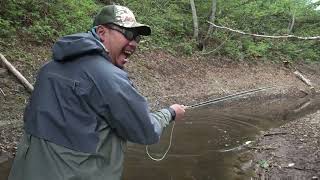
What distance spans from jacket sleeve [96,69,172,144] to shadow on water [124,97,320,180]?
5.00 m

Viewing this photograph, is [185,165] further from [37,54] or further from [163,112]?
[37,54]

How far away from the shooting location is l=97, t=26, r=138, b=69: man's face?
2510 mm

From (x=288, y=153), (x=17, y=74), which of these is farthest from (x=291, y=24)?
(x=17, y=74)

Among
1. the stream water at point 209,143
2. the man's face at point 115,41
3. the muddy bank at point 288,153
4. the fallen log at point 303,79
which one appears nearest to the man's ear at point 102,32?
the man's face at point 115,41

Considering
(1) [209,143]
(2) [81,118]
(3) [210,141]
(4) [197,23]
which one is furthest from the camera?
(4) [197,23]

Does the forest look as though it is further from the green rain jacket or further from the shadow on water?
the green rain jacket

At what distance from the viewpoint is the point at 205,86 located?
645 inches

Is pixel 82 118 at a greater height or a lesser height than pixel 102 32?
lesser

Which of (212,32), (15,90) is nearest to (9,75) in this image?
(15,90)

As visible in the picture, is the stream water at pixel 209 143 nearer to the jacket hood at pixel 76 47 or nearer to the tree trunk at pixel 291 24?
the jacket hood at pixel 76 47

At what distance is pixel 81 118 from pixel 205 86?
14240 mm

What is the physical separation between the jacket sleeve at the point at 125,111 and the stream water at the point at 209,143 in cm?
499

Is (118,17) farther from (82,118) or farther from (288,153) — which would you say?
(288,153)

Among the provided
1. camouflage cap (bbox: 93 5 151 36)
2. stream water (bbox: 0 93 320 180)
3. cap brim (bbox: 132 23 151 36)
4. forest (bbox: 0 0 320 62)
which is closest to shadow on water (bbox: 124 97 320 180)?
stream water (bbox: 0 93 320 180)
